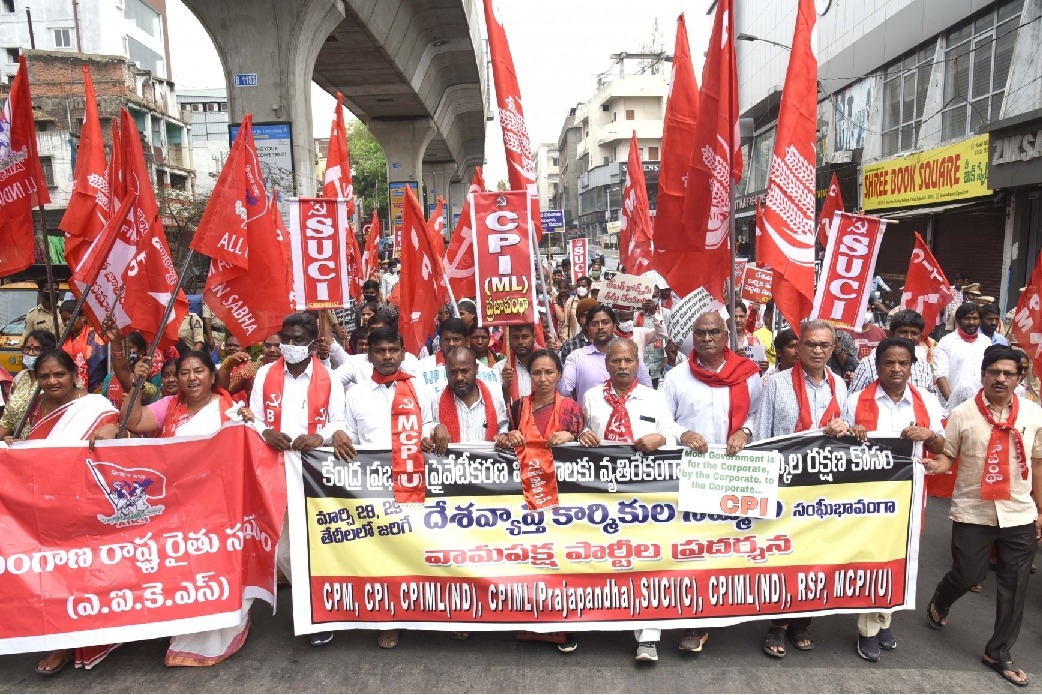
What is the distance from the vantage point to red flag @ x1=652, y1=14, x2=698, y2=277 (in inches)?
Answer: 236

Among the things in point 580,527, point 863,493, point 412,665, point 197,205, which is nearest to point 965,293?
point 863,493

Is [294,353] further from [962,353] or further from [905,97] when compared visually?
[905,97]

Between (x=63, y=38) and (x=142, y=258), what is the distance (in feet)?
163

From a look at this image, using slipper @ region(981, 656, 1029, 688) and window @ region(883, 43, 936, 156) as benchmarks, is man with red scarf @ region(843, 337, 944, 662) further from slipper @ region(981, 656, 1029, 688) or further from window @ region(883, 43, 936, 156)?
window @ region(883, 43, 936, 156)

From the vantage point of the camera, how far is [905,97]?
1941 centimetres

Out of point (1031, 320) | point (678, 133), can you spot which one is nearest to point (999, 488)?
point (1031, 320)

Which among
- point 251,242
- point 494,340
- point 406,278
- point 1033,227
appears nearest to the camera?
point 251,242

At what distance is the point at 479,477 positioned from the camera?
4.05m

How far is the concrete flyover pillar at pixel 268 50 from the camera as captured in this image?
1209 centimetres

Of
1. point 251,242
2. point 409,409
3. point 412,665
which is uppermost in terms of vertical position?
→ point 251,242

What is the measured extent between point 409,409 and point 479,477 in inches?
20.4

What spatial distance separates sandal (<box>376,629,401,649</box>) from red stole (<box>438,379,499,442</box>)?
44.1 inches

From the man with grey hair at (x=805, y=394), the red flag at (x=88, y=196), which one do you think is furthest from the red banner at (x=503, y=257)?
the red flag at (x=88, y=196)

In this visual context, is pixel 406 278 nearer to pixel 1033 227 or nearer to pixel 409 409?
pixel 409 409
